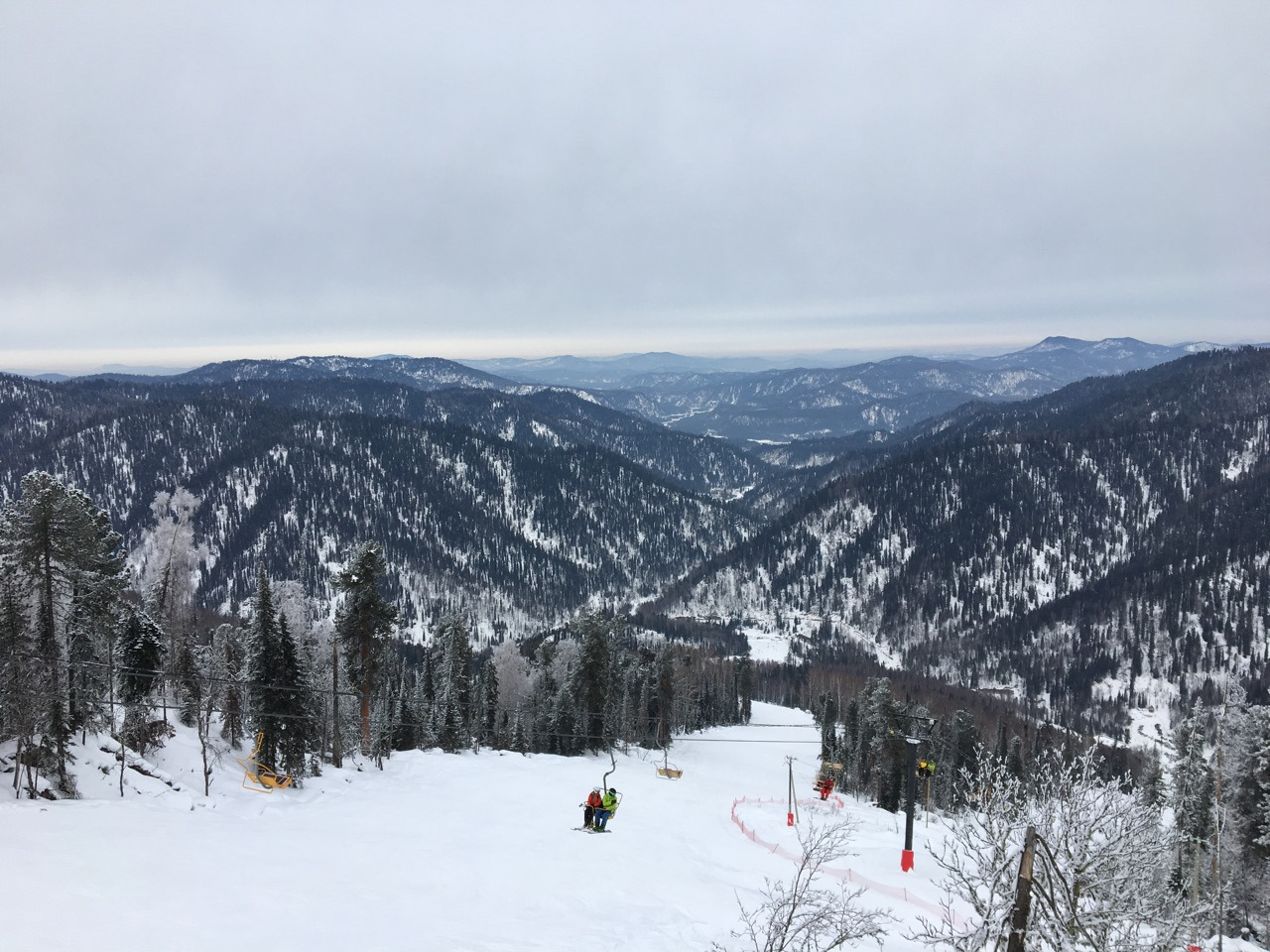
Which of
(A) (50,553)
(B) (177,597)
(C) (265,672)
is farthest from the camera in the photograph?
(B) (177,597)

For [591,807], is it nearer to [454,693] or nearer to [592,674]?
[454,693]

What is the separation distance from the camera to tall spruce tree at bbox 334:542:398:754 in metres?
44.3

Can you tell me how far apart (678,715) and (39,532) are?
87.5 metres

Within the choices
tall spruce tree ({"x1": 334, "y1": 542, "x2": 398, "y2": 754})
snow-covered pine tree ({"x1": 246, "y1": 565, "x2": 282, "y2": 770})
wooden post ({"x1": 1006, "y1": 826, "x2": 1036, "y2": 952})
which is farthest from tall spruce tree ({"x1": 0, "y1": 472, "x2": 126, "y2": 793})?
wooden post ({"x1": 1006, "y1": 826, "x2": 1036, "y2": 952})

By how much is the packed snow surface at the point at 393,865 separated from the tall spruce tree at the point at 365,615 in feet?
19.2

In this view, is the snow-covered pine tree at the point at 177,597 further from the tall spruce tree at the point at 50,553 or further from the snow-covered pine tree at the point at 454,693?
the snow-covered pine tree at the point at 454,693

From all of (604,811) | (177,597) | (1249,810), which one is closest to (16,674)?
(604,811)

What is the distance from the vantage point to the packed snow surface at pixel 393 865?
16.0 meters

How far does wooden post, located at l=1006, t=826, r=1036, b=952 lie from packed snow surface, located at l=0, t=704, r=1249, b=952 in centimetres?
1320

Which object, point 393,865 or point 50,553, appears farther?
point 50,553

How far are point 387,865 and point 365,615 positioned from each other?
23844 millimetres

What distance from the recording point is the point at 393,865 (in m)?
23.3

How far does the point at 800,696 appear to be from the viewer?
165250 millimetres

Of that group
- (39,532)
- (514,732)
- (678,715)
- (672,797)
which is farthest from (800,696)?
(39,532)
